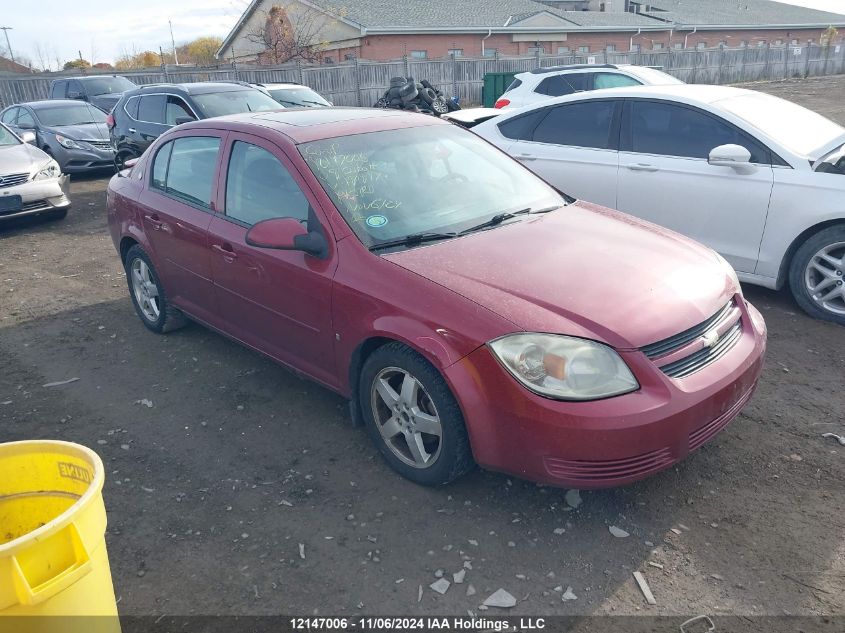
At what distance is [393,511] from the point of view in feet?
10.7

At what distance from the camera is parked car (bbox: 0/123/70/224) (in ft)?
29.7

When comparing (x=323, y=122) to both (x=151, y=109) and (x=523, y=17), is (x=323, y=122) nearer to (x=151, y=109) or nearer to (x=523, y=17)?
(x=151, y=109)

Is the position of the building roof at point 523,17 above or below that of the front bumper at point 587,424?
above

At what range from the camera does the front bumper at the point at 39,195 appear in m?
9.09

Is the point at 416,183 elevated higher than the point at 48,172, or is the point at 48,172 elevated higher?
the point at 416,183

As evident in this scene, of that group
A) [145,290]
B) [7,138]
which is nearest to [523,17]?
[7,138]

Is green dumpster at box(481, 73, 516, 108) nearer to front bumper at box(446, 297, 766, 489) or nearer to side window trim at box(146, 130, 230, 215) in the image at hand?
side window trim at box(146, 130, 230, 215)

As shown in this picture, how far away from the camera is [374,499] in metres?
3.35

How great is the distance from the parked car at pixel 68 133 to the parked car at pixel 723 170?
9.80 metres

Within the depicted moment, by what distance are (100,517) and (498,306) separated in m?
1.73

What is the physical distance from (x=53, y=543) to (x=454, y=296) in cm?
181

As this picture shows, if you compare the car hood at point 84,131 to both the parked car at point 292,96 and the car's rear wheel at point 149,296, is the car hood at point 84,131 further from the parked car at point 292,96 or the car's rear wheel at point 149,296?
the car's rear wheel at point 149,296

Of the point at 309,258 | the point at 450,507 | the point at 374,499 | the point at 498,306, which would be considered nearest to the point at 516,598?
the point at 450,507

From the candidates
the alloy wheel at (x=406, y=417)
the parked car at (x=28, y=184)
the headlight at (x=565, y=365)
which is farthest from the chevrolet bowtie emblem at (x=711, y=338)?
the parked car at (x=28, y=184)
